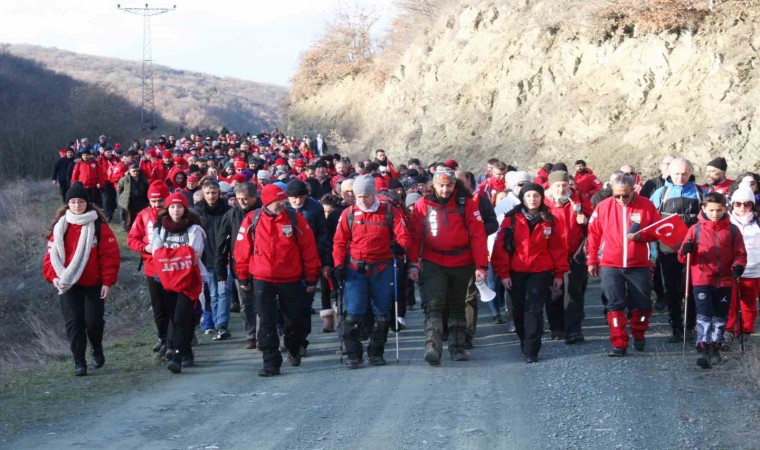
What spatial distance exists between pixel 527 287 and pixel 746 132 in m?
13.2

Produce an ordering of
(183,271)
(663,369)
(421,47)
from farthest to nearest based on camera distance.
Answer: (421,47) → (183,271) → (663,369)

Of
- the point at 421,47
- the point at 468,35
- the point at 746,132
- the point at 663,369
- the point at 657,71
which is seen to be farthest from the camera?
the point at 421,47

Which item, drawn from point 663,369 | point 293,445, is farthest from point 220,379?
point 663,369

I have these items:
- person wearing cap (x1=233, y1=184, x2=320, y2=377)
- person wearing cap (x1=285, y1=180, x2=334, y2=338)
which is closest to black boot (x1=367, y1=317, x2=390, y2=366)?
person wearing cap (x1=233, y1=184, x2=320, y2=377)

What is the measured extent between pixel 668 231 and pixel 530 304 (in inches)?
67.6

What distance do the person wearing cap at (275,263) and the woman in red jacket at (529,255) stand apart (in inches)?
86.9

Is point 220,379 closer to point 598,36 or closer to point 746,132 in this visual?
point 746,132

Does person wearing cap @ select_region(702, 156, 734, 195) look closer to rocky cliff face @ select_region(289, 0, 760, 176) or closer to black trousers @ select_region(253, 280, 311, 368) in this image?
black trousers @ select_region(253, 280, 311, 368)

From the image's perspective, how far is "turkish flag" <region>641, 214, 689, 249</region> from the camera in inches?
397

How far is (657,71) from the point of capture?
2494 cm

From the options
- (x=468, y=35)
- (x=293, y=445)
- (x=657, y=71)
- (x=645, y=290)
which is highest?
(x=468, y=35)

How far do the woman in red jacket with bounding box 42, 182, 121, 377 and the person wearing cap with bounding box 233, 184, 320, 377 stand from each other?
1.61 meters

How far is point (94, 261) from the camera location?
34.2 feet

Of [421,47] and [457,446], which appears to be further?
[421,47]
